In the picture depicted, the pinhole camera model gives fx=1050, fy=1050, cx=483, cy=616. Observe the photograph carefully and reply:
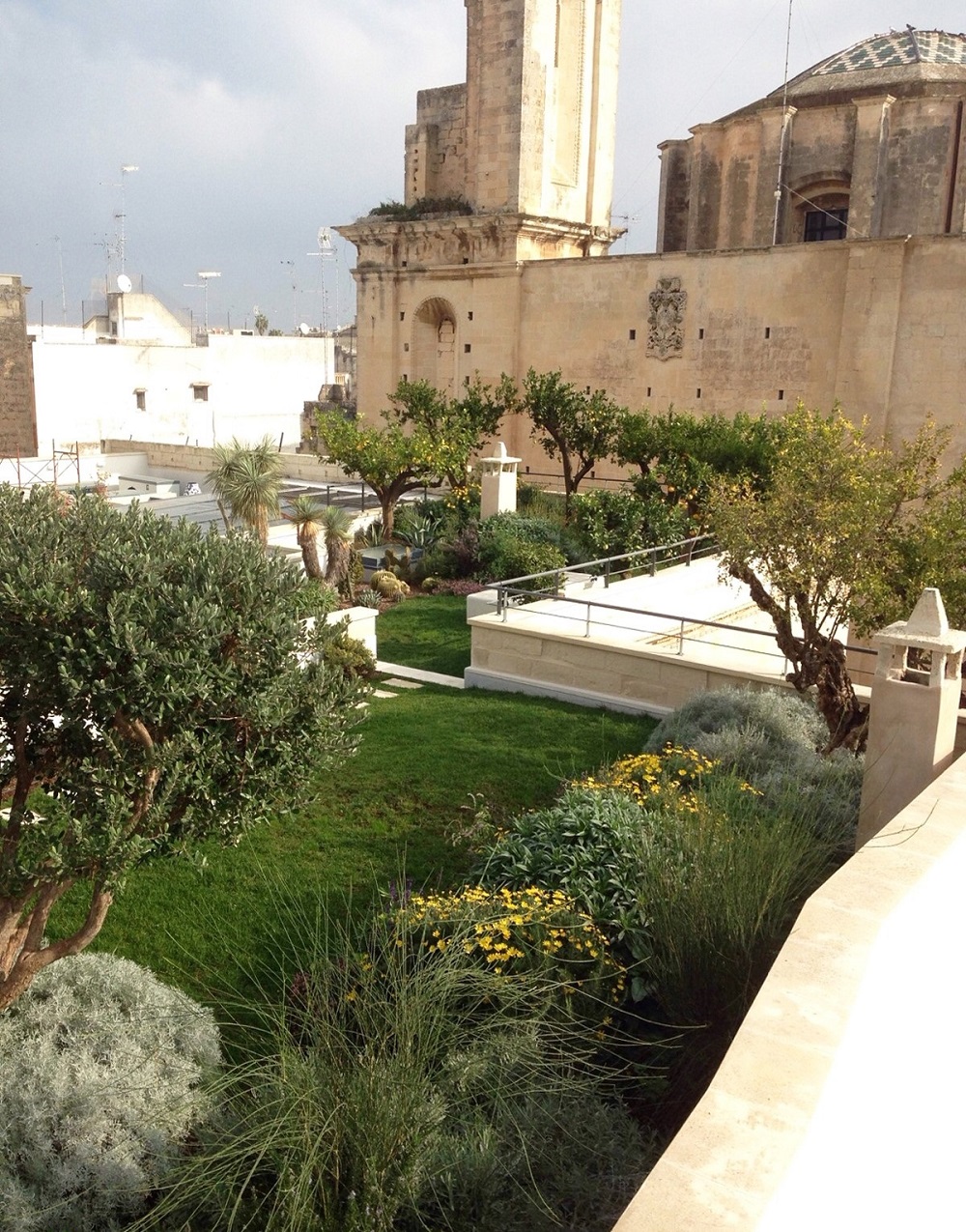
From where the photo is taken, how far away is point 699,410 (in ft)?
78.7

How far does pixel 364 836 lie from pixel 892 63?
83.2 ft

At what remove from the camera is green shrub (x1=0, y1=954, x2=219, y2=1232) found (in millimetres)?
4059

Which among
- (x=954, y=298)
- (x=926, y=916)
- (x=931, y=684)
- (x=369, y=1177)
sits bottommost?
(x=369, y=1177)

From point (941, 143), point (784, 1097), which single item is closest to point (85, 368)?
point (941, 143)

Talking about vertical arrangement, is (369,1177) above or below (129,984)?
above

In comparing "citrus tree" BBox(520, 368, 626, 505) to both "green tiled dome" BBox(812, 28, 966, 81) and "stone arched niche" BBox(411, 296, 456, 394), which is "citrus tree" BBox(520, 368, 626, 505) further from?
"green tiled dome" BBox(812, 28, 966, 81)

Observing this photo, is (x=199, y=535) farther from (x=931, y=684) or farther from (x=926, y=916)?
(x=931, y=684)

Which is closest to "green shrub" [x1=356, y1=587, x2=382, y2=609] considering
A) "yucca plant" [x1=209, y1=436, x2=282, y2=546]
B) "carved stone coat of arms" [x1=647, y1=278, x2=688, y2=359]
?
"yucca plant" [x1=209, y1=436, x2=282, y2=546]

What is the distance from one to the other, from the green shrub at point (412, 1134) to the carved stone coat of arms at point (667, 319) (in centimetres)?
2166

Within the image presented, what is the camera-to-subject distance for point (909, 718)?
604 centimetres

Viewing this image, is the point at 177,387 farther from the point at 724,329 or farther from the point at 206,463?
the point at 724,329

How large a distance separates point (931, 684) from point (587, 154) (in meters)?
23.8

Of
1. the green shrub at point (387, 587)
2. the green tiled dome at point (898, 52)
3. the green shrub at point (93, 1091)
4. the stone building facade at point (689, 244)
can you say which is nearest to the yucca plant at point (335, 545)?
the green shrub at point (387, 587)

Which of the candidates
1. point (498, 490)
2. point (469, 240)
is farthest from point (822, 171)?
point (498, 490)
